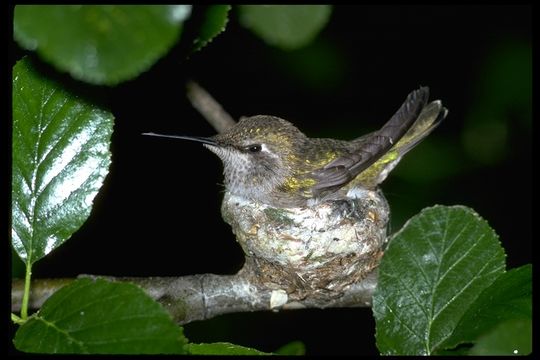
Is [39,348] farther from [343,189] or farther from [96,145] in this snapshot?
[343,189]

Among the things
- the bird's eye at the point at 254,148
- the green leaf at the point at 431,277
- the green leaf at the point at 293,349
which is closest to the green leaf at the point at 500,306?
the green leaf at the point at 431,277

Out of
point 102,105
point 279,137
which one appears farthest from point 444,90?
point 102,105

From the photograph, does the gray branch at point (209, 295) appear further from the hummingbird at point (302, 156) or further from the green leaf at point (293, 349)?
the green leaf at point (293, 349)

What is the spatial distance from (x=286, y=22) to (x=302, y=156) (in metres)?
3.29

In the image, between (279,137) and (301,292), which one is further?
(279,137)

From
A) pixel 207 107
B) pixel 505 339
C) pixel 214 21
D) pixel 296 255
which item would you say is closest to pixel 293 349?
pixel 505 339

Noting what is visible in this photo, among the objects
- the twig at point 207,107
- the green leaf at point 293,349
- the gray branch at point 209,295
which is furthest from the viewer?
the twig at point 207,107

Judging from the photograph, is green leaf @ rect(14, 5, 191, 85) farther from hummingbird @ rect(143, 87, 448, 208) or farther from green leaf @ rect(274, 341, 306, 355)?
hummingbird @ rect(143, 87, 448, 208)

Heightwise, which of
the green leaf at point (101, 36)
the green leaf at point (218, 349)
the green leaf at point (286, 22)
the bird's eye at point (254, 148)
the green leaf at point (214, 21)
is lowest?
the bird's eye at point (254, 148)

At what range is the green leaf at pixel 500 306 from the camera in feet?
6.75

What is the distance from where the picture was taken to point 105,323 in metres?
1.99

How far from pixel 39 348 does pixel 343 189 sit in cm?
297

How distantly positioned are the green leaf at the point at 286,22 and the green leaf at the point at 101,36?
195 mm

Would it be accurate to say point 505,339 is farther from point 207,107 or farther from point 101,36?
point 207,107
